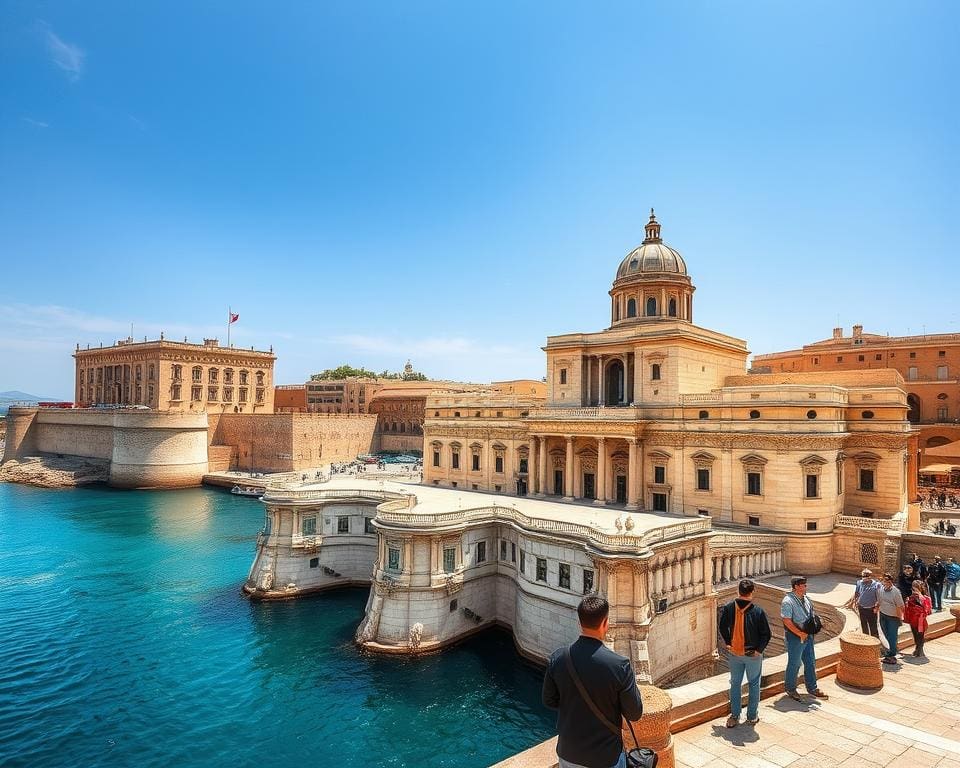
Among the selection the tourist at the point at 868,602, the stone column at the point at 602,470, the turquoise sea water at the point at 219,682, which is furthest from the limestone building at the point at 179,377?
the tourist at the point at 868,602

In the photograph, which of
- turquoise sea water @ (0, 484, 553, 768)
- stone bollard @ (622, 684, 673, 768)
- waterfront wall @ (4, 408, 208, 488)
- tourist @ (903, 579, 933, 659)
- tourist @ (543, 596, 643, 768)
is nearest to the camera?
tourist @ (543, 596, 643, 768)

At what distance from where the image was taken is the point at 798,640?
10453mm

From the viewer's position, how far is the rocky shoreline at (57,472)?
254ft

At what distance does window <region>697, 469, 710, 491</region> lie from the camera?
3700 cm

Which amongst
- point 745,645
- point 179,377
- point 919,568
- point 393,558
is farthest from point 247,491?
point 745,645

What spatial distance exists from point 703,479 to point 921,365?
4290 cm

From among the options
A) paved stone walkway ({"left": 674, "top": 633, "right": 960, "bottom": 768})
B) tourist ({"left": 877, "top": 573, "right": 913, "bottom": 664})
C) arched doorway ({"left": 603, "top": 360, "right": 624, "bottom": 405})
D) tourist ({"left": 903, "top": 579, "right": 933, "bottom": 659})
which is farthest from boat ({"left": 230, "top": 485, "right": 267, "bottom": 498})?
paved stone walkway ({"left": 674, "top": 633, "right": 960, "bottom": 768})

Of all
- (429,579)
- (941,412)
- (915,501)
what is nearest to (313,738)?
(429,579)

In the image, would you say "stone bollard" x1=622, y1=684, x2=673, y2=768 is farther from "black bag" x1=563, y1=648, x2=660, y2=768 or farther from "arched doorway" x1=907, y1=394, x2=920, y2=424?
"arched doorway" x1=907, y1=394, x2=920, y2=424

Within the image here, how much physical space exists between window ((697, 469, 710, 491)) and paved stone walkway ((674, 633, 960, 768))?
2569 cm

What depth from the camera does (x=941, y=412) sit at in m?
59.6

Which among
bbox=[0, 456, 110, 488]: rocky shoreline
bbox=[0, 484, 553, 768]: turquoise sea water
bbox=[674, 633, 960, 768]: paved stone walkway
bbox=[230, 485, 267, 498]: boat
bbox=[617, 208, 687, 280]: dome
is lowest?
bbox=[0, 484, 553, 768]: turquoise sea water

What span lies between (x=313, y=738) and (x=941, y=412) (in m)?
67.1

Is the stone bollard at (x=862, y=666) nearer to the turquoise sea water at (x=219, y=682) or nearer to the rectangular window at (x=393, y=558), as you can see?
the turquoise sea water at (x=219, y=682)
